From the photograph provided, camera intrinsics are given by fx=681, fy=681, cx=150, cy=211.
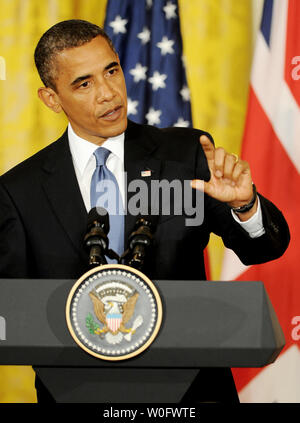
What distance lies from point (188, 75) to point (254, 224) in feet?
4.88

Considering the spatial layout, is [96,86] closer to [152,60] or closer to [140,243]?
[140,243]

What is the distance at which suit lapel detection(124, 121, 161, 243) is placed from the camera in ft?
6.03

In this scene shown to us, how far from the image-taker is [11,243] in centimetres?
188

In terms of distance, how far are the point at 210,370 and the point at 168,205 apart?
485 mm

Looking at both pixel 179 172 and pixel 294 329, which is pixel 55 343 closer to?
pixel 179 172

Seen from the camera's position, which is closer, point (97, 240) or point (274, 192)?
point (97, 240)

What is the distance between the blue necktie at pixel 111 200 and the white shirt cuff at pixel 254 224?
0.33 m

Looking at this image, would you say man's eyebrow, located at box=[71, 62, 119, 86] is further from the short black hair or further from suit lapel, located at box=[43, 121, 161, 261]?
suit lapel, located at box=[43, 121, 161, 261]

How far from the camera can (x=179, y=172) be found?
77.8 inches

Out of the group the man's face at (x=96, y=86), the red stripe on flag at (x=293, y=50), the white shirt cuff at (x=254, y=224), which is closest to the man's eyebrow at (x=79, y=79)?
the man's face at (x=96, y=86)

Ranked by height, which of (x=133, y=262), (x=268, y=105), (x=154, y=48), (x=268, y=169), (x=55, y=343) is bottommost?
(x=55, y=343)

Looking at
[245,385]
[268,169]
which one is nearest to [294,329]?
[245,385]

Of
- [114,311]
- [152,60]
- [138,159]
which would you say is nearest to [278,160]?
[152,60]

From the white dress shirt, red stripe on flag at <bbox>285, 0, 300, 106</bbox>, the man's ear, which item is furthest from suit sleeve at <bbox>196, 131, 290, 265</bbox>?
red stripe on flag at <bbox>285, 0, 300, 106</bbox>
